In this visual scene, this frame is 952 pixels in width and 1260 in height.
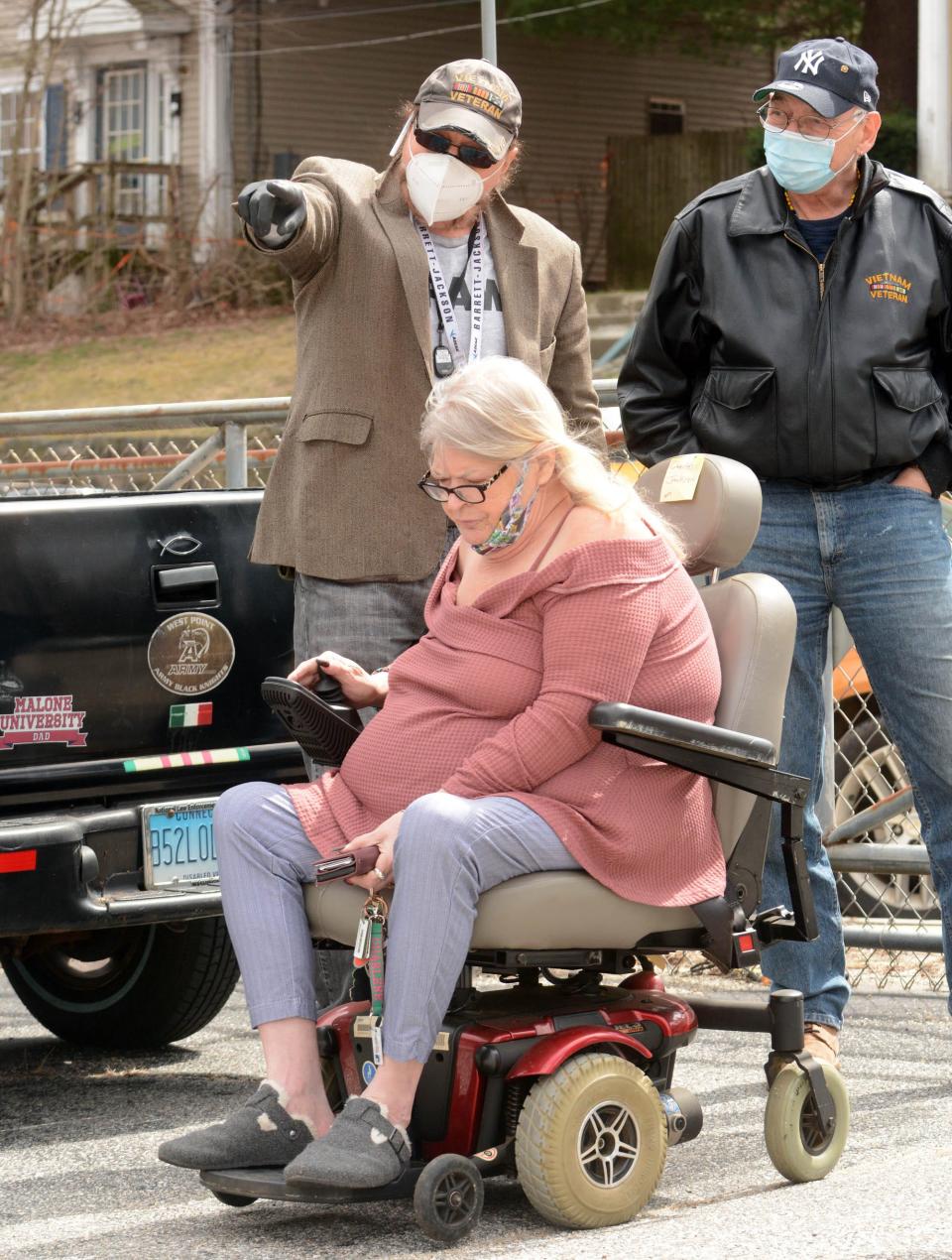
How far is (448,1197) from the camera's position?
11.0ft

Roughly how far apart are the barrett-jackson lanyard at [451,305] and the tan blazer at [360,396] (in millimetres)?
49

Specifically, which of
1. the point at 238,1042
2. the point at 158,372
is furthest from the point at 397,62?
the point at 238,1042

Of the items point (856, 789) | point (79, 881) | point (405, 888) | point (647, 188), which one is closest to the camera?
point (405, 888)

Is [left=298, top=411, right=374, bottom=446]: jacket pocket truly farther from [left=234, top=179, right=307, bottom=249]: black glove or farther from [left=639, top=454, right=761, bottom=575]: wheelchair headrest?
[left=639, top=454, right=761, bottom=575]: wheelchair headrest

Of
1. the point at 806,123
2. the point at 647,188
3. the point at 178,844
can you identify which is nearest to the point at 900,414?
the point at 806,123

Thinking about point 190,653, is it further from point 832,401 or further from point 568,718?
point 832,401

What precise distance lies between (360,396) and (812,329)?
100 cm

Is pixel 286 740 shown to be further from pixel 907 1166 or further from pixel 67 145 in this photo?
pixel 67 145

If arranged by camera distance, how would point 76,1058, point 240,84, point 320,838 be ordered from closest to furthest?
1. point 320,838
2. point 76,1058
3. point 240,84

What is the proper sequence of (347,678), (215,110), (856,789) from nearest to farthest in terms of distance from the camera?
1. (347,678)
2. (856,789)
3. (215,110)

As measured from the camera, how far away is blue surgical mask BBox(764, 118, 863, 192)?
4320mm

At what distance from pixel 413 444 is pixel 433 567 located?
0.28 metres

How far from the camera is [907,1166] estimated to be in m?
3.76

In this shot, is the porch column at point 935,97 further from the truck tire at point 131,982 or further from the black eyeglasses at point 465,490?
the black eyeglasses at point 465,490
